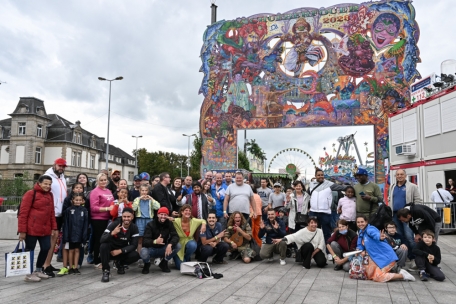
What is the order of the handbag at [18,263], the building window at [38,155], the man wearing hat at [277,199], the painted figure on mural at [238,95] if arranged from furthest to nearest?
the building window at [38,155], the painted figure on mural at [238,95], the man wearing hat at [277,199], the handbag at [18,263]

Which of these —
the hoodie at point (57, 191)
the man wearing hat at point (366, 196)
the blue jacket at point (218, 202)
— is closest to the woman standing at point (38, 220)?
the hoodie at point (57, 191)

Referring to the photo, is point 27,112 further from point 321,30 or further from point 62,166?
point 62,166

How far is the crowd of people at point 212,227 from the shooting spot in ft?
19.8

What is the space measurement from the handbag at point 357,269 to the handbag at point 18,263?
4993 mm

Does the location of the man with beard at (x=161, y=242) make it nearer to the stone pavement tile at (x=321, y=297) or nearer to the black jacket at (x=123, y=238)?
the black jacket at (x=123, y=238)

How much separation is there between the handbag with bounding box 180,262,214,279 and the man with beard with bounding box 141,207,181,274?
381 mm

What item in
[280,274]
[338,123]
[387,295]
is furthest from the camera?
[338,123]

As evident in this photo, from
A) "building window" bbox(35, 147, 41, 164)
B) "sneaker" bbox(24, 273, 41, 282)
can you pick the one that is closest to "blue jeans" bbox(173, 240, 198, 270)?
"sneaker" bbox(24, 273, 41, 282)

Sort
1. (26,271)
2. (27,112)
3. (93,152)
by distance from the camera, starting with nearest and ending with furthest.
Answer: (26,271) < (27,112) < (93,152)

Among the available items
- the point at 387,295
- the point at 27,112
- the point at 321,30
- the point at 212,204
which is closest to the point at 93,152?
the point at 27,112

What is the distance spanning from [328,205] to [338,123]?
56.1 feet

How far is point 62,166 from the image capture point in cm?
661

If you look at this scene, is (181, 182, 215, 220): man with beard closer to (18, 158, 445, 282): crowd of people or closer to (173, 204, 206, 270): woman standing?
(18, 158, 445, 282): crowd of people

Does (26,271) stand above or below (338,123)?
below
